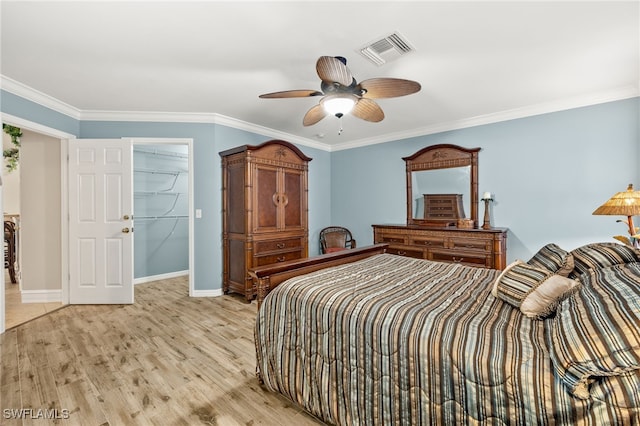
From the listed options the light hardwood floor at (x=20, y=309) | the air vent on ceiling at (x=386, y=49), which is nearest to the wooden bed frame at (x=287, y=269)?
the air vent on ceiling at (x=386, y=49)

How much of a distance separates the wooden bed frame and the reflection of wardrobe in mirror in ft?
5.67

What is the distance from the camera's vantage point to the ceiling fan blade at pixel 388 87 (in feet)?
7.03

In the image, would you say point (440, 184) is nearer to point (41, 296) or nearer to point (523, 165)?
point (523, 165)

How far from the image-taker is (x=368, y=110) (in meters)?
2.65

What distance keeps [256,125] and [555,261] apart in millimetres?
3975

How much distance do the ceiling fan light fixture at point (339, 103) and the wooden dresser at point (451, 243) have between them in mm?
2402

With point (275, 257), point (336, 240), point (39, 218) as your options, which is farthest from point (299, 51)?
point (39, 218)

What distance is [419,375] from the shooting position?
50.1 inches

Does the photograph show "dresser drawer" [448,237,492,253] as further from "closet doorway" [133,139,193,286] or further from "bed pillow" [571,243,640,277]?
"closet doorway" [133,139,193,286]

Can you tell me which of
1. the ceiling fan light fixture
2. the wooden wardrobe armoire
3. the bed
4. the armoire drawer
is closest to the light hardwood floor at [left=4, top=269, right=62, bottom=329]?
the wooden wardrobe armoire

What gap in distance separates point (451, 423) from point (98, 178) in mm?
4422

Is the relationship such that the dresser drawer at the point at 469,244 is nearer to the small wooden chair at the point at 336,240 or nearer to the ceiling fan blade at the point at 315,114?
the small wooden chair at the point at 336,240

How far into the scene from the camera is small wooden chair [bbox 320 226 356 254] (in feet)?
17.5

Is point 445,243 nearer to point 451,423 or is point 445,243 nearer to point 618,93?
point 618,93
